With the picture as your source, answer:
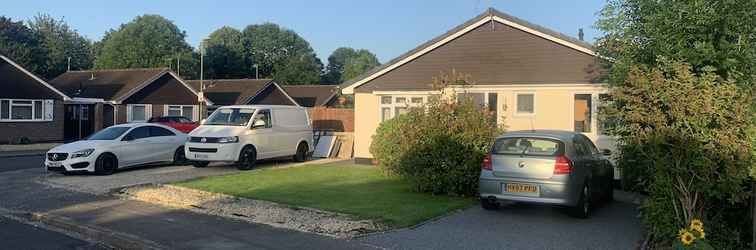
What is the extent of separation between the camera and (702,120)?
720 centimetres

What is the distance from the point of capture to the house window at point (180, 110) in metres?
36.8

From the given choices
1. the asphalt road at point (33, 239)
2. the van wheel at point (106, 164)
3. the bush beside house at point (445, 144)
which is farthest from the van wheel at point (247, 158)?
the asphalt road at point (33, 239)

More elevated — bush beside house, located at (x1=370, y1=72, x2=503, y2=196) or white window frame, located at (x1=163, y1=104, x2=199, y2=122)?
white window frame, located at (x1=163, y1=104, x2=199, y2=122)

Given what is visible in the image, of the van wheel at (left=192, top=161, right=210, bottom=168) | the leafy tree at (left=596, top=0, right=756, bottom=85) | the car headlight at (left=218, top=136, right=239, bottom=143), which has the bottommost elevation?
the van wheel at (left=192, top=161, right=210, bottom=168)

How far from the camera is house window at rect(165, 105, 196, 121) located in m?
36.8

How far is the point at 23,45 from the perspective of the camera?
184 ft

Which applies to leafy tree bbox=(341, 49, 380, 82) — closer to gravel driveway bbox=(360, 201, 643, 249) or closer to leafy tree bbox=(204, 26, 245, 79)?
leafy tree bbox=(204, 26, 245, 79)

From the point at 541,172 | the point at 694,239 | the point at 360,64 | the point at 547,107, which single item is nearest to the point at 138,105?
the point at 547,107

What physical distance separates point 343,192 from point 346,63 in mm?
102602

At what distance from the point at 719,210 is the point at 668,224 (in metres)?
0.83

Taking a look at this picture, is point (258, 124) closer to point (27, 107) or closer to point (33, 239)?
point (33, 239)

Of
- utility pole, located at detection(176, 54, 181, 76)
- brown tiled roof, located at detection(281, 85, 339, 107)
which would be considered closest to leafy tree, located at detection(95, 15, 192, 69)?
utility pole, located at detection(176, 54, 181, 76)

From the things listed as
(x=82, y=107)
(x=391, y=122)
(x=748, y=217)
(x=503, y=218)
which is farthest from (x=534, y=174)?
(x=82, y=107)

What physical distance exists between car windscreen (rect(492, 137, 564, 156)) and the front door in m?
29.0
